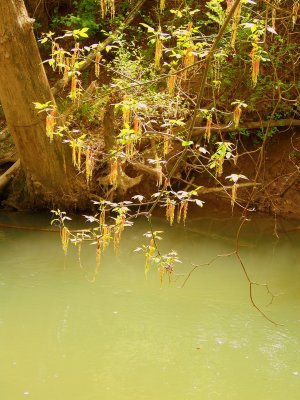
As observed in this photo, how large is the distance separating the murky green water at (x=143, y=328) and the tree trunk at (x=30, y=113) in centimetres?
111

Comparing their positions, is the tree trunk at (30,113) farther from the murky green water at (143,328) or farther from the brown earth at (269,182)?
the murky green water at (143,328)

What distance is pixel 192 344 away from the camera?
4.27 m

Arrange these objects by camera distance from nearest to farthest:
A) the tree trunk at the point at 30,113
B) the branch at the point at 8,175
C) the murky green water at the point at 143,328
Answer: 1. the murky green water at the point at 143,328
2. the tree trunk at the point at 30,113
3. the branch at the point at 8,175

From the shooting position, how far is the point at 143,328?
452 centimetres

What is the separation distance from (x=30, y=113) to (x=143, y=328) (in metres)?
3.23

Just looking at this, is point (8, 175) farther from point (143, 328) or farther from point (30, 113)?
point (143, 328)

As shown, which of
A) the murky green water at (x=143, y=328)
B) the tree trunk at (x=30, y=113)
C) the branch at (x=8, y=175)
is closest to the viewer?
the murky green water at (x=143, y=328)

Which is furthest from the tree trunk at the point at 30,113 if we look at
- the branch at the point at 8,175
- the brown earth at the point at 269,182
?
the brown earth at the point at 269,182

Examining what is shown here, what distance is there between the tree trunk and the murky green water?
3.65 feet

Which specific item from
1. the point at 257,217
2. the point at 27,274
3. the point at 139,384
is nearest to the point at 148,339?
the point at 139,384

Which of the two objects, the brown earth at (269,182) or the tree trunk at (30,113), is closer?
the tree trunk at (30,113)

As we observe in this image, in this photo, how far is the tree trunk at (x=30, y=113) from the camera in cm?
634

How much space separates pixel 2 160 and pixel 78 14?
10.0 feet

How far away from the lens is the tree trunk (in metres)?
6.34
